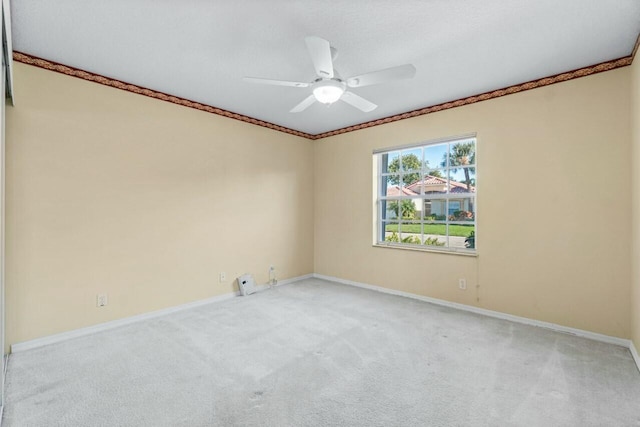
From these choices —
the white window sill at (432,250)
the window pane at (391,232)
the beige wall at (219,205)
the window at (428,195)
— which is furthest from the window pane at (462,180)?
the window pane at (391,232)

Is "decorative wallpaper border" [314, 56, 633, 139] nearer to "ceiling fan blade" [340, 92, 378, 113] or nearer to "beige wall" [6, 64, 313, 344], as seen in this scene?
"ceiling fan blade" [340, 92, 378, 113]

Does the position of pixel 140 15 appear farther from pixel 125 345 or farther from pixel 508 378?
pixel 508 378

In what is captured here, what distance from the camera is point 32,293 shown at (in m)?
2.66

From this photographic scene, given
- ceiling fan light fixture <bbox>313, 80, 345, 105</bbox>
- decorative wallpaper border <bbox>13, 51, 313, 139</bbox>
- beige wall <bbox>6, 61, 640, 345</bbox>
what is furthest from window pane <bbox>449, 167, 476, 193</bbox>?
decorative wallpaper border <bbox>13, 51, 313, 139</bbox>

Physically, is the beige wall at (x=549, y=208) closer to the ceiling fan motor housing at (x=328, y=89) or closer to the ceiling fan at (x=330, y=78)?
the ceiling fan at (x=330, y=78)

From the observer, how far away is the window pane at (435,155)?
395cm

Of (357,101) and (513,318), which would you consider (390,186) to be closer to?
(357,101)

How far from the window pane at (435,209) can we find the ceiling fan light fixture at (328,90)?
2.26 metres

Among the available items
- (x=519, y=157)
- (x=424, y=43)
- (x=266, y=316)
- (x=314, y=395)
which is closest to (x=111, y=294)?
(x=266, y=316)

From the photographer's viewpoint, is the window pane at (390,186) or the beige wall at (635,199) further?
the window pane at (390,186)

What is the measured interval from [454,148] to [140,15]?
3454 mm

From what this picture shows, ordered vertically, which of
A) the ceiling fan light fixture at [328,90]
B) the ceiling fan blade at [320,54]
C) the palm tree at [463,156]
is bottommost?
the palm tree at [463,156]

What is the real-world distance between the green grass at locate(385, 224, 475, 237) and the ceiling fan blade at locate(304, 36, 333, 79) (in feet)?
8.47

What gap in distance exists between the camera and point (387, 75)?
2207 mm
